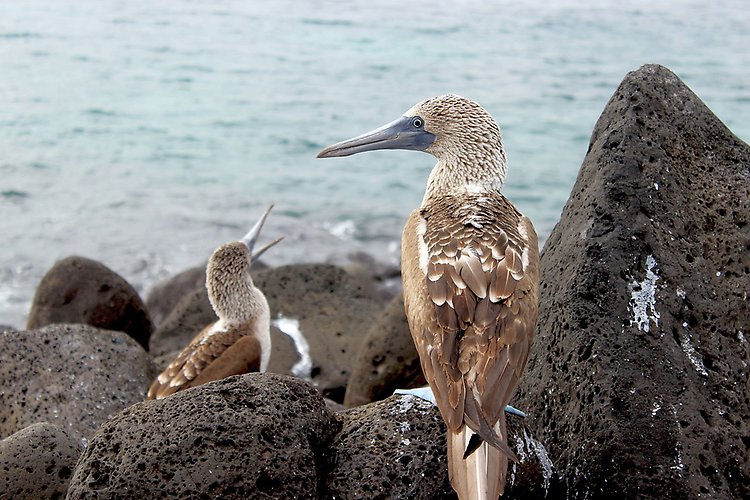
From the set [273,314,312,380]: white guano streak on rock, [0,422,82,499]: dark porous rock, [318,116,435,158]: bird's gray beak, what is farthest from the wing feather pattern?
[273,314,312,380]: white guano streak on rock

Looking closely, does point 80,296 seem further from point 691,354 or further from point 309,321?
point 691,354

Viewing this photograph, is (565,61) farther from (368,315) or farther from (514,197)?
(368,315)

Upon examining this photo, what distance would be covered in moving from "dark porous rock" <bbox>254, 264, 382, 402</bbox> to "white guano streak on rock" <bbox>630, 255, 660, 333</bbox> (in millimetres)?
3907

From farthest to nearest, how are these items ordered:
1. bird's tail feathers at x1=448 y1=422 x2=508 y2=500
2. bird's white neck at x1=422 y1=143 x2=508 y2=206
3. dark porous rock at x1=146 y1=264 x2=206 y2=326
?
dark porous rock at x1=146 y1=264 x2=206 y2=326 < bird's white neck at x1=422 y1=143 x2=508 y2=206 < bird's tail feathers at x1=448 y1=422 x2=508 y2=500

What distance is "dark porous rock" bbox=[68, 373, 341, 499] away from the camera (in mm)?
4168

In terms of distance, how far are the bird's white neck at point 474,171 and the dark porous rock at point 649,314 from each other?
448 mm

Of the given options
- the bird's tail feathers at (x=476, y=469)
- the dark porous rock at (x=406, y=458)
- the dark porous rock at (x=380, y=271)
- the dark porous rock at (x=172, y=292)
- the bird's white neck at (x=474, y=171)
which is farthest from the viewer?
the dark porous rock at (x=380, y=271)

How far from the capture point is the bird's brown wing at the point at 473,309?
4.09m

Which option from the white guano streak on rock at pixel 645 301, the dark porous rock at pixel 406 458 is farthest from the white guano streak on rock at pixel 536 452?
the white guano streak on rock at pixel 645 301

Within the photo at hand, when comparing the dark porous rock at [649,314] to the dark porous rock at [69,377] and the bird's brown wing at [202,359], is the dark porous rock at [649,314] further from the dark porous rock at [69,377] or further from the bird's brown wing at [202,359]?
the dark porous rock at [69,377]

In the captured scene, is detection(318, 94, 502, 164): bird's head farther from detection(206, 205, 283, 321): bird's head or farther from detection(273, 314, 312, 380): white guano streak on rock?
detection(273, 314, 312, 380): white guano streak on rock

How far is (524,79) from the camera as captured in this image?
22844mm

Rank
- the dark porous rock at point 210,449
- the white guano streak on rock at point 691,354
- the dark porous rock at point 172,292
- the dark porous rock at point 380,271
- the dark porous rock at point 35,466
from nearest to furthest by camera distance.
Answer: the dark porous rock at point 210,449 < the white guano streak on rock at point 691,354 < the dark porous rock at point 35,466 < the dark porous rock at point 172,292 < the dark porous rock at point 380,271

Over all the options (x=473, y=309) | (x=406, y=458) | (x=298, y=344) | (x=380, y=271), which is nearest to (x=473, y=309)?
(x=473, y=309)
